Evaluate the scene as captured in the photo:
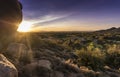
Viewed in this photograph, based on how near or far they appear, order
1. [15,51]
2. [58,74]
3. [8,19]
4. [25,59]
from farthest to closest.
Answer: [15,51], [25,59], [58,74], [8,19]

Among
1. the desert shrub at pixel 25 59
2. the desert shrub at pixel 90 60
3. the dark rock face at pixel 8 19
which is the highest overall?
the dark rock face at pixel 8 19

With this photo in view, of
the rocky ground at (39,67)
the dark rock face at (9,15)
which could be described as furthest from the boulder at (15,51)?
the dark rock face at (9,15)

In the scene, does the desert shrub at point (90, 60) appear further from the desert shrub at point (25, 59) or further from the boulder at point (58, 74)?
the desert shrub at point (25, 59)

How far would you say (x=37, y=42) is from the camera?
23.3 meters

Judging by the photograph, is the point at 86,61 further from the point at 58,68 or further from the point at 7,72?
the point at 7,72

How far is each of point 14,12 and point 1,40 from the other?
177 cm

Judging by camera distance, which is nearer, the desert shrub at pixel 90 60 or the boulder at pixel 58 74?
the boulder at pixel 58 74

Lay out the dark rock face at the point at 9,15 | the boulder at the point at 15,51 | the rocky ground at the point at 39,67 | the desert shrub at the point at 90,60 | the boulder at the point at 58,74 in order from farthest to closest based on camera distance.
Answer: the desert shrub at the point at 90,60 → the boulder at the point at 15,51 → the boulder at the point at 58,74 → the dark rock face at the point at 9,15 → the rocky ground at the point at 39,67

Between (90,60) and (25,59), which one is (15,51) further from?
(90,60)

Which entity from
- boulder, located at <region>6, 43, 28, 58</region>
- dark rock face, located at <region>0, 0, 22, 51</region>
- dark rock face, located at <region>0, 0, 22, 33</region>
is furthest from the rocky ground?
dark rock face, located at <region>0, 0, 22, 33</region>

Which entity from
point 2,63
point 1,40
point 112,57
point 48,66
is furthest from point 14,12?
point 112,57

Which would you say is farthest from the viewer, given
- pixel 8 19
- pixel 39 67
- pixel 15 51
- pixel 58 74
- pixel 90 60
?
pixel 90 60

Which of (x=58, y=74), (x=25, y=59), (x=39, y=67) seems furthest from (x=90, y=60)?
(x=39, y=67)

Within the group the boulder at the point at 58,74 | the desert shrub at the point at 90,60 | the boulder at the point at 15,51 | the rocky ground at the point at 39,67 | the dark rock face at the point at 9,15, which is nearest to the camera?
the rocky ground at the point at 39,67
